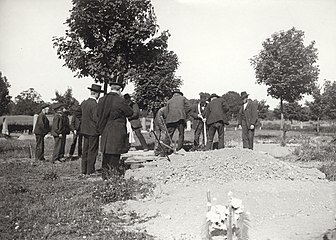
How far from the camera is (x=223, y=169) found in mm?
7105

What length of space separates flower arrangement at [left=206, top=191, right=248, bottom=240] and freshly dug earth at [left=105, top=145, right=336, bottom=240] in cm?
30

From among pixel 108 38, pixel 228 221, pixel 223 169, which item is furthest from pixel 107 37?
pixel 228 221

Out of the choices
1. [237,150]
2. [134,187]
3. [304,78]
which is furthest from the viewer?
[304,78]

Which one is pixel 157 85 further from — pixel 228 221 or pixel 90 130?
pixel 228 221

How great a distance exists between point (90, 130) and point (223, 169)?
11.3 ft

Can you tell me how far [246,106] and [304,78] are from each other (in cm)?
705

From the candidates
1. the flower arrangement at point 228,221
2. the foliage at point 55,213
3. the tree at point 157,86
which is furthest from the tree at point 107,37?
the tree at point 157,86

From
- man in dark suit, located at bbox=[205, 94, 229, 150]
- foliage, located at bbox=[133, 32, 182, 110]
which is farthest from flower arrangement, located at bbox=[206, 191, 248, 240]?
foliage, located at bbox=[133, 32, 182, 110]

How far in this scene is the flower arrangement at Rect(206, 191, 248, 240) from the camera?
3918 mm

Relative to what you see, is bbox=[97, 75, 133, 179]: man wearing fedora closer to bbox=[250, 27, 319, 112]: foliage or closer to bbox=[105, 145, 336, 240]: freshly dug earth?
bbox=[105, 145, 336, 240]: freshly dug earth

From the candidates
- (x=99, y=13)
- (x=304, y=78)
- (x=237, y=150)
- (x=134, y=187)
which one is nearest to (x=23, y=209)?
(x=134, y=187)

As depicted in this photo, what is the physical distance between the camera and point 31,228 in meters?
4.63

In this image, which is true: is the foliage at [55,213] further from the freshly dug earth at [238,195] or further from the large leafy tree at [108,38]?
the large leafy tree at [108,38]

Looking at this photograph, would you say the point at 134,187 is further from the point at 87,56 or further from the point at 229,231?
the point at 87,56
